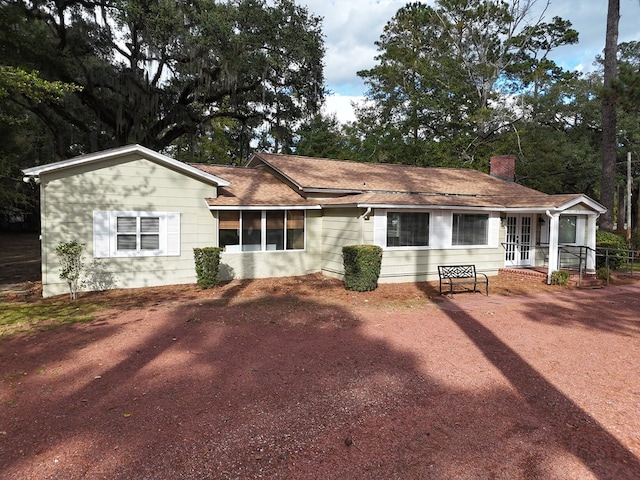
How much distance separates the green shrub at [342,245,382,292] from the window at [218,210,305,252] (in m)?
2.92

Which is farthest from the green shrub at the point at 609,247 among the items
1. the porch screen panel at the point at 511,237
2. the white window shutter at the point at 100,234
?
the white window shutter at the point at 100,234

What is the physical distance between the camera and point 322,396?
460cm

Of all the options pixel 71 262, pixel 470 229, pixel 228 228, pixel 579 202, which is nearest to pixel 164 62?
pixel 228 228

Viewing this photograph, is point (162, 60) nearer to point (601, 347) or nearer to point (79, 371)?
point (79, 371)

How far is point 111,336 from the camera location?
6883 millimetres

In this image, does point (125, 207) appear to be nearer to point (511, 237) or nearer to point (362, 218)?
point (362, 218)

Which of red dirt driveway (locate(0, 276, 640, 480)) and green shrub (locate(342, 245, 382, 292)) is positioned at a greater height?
green shrub (locate(342, 245, 382, 292))

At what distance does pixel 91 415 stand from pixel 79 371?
4.89 feet

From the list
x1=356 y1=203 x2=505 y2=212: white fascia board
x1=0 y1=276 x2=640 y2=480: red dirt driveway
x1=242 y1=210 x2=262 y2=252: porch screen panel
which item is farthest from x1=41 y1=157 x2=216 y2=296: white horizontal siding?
x1=356 y1=203 x2=505 y2=212: white fascia board

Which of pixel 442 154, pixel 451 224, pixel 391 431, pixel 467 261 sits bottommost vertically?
pixel 391 431

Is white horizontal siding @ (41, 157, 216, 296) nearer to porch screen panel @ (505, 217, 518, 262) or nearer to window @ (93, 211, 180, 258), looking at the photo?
window @ (93, 211, 180, 258)

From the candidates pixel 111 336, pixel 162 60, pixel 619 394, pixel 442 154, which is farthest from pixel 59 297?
pixel 442 154

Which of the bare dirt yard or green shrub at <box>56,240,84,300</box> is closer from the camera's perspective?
the bare dirt yard

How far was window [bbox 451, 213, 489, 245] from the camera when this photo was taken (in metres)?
13.4
